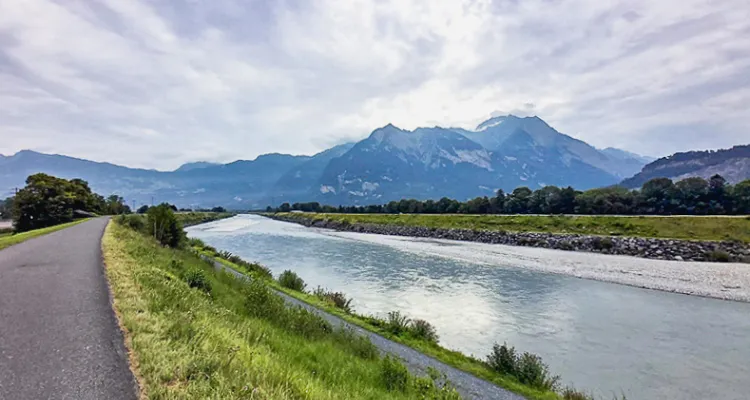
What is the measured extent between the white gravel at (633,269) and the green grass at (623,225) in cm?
799

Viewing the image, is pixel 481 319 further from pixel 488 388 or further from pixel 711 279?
pixel 711 279

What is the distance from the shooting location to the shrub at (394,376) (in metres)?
8.59

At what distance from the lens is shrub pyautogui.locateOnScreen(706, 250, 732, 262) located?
3145cm

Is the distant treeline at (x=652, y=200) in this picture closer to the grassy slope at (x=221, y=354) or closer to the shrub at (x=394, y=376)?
the shrub at (x=394, y=376)

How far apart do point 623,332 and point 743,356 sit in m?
3.63

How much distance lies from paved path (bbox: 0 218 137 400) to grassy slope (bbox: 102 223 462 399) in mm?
307

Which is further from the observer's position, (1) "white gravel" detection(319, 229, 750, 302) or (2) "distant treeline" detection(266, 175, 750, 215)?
(2) "distant treeline" detection(266, 175, 750, 215)

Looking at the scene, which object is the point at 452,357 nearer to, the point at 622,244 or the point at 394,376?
the point at 394,376

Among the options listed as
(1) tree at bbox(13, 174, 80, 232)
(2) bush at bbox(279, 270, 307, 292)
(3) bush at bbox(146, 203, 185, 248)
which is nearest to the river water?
(2) bush at bbox(279, 270, 307, 292)

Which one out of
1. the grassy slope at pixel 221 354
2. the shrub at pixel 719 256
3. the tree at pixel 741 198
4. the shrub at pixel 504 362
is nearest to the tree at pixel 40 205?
the grassy slope at pixel 221 354

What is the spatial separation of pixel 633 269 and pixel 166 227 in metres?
36.7

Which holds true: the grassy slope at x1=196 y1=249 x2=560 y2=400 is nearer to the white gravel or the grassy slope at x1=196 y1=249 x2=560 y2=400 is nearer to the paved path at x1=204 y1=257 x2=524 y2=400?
the paved path at x1=204 y1=257 x2=524 y2=400

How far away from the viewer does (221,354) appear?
5.84 m

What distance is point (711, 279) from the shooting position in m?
25.2
